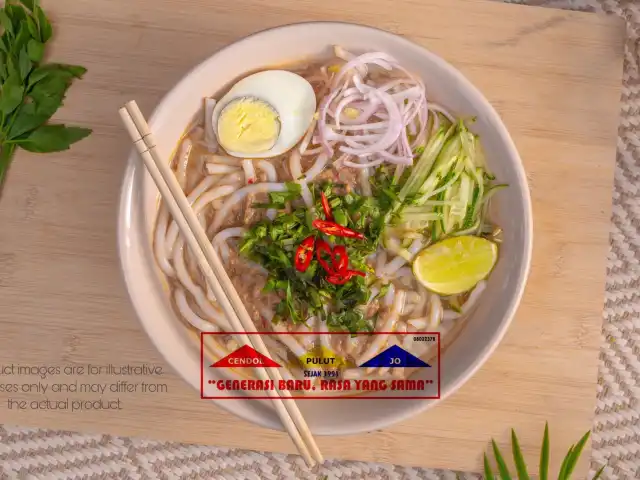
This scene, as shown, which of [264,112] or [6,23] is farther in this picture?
[6,23]

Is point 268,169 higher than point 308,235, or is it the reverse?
point 268,169

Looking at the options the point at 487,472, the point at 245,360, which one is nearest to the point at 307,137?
the point at 245,360

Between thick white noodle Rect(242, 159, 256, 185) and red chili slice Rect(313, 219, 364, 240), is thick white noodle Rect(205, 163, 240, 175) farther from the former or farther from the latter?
red chili slice Rect(313, 219, 364, 240)

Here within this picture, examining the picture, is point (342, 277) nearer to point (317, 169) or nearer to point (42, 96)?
point (317, 169)

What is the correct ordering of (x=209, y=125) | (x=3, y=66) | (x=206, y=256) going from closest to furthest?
(x=206, y=256) < (x=209, y=125) < (x=3, y=66)

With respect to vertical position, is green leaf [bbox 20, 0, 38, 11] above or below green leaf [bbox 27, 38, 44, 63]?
above

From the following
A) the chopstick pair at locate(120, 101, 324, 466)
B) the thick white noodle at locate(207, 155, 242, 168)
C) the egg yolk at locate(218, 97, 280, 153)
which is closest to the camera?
the chopstick pair at locate(120, 101, 324, 466)

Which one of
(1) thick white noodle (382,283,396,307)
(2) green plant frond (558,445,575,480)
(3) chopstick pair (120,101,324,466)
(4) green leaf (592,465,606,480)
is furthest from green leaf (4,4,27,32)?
(4) green leaf (592,465,606,480)
